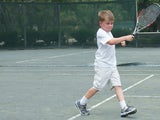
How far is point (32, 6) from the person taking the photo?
104 feet

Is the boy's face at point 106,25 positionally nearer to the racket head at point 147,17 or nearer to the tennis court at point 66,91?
the racket head at point 147,17

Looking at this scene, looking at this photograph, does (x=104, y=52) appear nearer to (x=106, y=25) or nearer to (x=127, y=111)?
(x=106, y=25)

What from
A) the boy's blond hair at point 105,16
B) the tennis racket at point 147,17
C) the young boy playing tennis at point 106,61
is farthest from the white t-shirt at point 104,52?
the tennis racket at point 147,17

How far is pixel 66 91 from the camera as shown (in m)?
12.1

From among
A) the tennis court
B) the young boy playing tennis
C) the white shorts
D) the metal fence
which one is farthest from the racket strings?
the metal fence

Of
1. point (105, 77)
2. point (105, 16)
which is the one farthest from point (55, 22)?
point (105, 16)

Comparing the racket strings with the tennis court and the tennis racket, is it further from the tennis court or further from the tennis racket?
the tennis court

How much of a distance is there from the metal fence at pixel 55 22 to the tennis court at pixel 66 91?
11.4 m

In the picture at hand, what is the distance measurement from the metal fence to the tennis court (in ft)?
37.4

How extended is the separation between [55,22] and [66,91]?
19.8m

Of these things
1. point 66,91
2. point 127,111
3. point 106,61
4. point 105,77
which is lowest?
point 66,91

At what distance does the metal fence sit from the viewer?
30969 mm

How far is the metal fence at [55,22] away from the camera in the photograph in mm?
30969

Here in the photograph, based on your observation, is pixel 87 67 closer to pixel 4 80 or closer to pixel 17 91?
pixel 4 80
